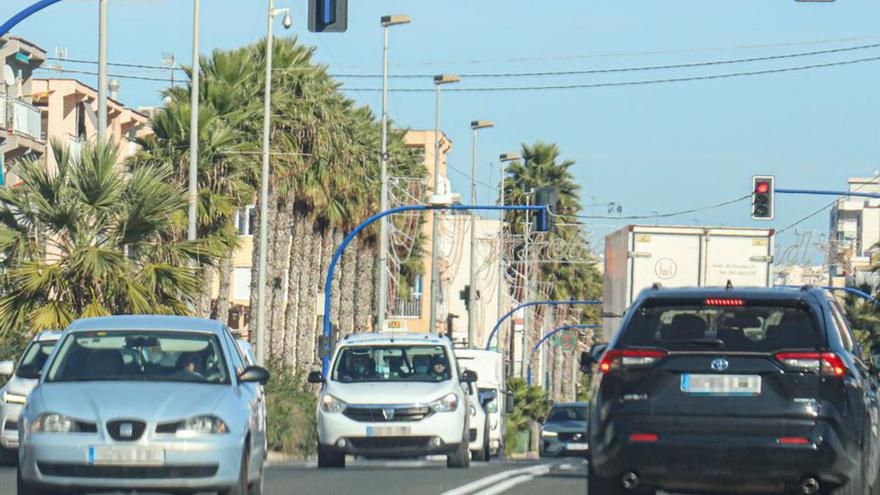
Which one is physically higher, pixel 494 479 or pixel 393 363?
pixel 393 363

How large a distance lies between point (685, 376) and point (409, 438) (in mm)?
11147

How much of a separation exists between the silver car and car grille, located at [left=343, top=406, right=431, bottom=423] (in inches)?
336

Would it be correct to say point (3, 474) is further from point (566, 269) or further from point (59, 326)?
point (566, 269)

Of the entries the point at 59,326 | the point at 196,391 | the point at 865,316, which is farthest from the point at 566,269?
the point at 196,391

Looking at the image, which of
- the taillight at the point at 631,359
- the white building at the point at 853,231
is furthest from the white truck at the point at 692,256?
the white building at the point at 853,231

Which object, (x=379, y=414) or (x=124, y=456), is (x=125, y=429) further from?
(x=379, y=414)

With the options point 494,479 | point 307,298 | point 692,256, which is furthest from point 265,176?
point 494,479

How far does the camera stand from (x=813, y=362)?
11305 mm

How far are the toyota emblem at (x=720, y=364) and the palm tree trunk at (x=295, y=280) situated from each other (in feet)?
139

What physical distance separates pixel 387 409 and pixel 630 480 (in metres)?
10.8

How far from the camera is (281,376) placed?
1709 inches

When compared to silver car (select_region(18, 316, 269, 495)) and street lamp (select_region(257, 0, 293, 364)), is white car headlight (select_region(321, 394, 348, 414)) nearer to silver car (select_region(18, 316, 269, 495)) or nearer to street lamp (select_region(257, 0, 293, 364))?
silver car (select_region(18, 316, 269, 495))

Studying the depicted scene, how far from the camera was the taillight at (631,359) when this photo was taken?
37.7 feet

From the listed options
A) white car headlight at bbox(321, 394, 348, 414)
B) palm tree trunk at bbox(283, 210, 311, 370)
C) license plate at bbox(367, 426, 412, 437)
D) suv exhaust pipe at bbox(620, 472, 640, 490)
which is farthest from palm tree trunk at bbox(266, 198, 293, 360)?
suv exhaust pipe at bbox(620, 472, 640, 490)
